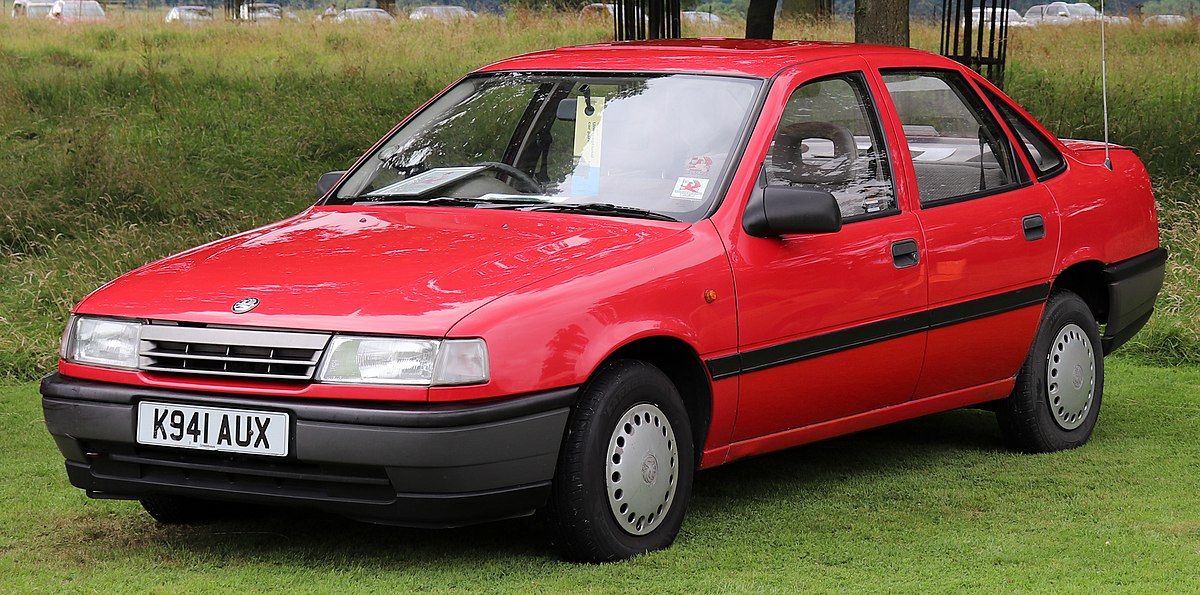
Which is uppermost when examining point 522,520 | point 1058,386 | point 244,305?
point 244,305

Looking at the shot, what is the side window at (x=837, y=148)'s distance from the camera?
536 centimetres

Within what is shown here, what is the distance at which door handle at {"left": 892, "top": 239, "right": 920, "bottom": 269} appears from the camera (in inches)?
215

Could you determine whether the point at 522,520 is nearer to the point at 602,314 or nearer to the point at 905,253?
the point at 602,314

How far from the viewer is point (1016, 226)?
599cm

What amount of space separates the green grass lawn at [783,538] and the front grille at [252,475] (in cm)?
27

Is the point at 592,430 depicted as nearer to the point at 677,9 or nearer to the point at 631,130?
the point at 631,130

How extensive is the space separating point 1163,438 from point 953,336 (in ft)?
4.83

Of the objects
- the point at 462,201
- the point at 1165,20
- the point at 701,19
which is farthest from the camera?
the point at 701,19

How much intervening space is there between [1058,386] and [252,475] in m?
3.47

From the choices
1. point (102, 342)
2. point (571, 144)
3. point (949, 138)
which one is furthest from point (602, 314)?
point (949, 138)

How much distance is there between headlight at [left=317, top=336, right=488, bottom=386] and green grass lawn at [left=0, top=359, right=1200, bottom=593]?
2.05ft

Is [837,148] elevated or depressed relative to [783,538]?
elevated

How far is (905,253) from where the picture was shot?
18.0 feet

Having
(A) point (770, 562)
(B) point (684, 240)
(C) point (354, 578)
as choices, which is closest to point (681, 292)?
(B) point (684, 240)
